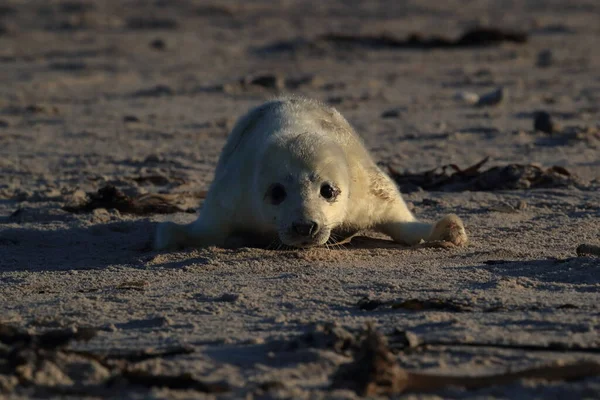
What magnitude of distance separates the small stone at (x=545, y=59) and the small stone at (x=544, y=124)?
5319 mm

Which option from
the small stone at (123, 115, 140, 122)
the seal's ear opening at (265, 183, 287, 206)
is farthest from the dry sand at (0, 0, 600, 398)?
the seal's ear opening at (265, 183, 287, 206)

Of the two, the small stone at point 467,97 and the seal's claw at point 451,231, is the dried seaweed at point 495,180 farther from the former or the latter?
the small stone at point 467,97

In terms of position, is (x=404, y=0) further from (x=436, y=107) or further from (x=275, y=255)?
(x=275, y=255)

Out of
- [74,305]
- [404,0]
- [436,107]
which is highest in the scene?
[404,0]

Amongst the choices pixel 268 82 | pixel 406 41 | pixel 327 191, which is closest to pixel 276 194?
pixel 327 191

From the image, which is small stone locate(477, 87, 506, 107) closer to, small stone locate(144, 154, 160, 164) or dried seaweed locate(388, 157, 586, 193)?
dried seaweed locate(388, 157, 586, 193)

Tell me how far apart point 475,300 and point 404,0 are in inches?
818

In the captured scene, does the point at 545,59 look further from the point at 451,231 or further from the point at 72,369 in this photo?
the point at 72,369

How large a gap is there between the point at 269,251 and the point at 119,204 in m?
1.81

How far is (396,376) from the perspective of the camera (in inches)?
143

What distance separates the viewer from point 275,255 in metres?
5.85

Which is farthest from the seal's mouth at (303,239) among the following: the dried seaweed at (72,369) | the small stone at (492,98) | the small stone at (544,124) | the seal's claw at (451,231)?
the small stone at (492,98)

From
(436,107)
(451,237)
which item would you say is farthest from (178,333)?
(436,107)

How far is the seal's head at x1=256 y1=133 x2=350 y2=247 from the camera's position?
5680 mm
